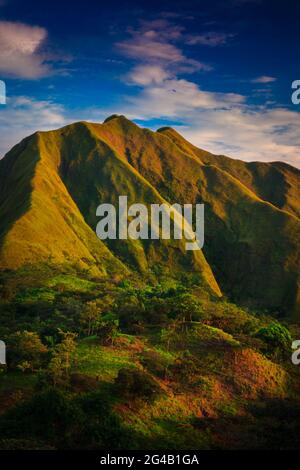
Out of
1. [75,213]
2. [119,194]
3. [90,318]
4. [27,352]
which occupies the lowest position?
[27,352]

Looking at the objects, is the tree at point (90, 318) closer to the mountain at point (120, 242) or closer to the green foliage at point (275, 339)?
the green foliage at point (275, 339)

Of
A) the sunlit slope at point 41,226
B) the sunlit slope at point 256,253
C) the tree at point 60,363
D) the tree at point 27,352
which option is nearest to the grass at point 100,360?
the tree at point 60,363

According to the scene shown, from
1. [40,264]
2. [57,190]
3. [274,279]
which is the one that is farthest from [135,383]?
[274,279]

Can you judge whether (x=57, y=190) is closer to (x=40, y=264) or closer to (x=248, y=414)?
(x=40, y=264)

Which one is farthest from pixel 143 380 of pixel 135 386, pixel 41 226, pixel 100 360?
pixel 41 226

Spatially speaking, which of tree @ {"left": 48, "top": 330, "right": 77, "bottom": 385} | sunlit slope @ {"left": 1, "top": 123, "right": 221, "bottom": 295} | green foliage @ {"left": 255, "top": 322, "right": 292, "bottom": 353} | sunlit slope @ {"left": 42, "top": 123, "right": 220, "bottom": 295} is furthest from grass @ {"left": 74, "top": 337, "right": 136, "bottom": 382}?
sunlit slope @ {"left": 42, "top": 123, "right": 220, "bottom": 295}

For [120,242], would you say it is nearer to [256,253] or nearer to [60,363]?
[256,253]
